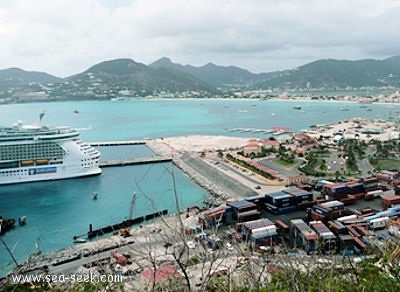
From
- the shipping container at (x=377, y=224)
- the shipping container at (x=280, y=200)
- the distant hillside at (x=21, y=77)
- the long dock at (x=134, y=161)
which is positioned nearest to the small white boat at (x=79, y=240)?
the shipping container at (x=280, y=200)

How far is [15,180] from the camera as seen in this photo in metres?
15.6

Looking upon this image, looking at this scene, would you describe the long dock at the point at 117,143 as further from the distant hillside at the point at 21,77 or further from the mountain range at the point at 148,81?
the distant hillside at the point at 21,77

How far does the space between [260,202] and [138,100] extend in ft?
211

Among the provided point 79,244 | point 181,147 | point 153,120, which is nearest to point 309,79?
point 153,120

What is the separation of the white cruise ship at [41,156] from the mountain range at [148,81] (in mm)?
57462

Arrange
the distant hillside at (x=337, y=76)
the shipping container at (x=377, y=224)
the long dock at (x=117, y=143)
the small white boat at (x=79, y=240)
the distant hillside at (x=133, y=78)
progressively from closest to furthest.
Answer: the shipping container at (x=377, y=224)
the small white boat at (x=79, y=240)
the long dock at (x=117, y=143)
the distant hillside at (x=133, y=78)
the distant hillside at (x=337, y=76)

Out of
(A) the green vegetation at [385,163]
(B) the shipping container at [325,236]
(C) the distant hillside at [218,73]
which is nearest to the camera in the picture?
(B) the shipping container at [325,236]

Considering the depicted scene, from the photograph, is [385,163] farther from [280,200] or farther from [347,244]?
[347,244]

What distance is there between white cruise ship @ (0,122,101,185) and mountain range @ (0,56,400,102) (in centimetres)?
5746

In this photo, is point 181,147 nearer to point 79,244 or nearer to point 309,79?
point 79,244

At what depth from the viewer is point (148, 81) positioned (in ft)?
278

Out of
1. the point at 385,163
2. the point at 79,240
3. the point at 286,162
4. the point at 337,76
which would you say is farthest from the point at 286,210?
the point at 337,76

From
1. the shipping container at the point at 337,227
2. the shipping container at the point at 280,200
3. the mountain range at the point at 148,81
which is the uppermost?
the mountain range at the point at 148,81

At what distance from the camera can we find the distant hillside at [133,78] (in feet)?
265
